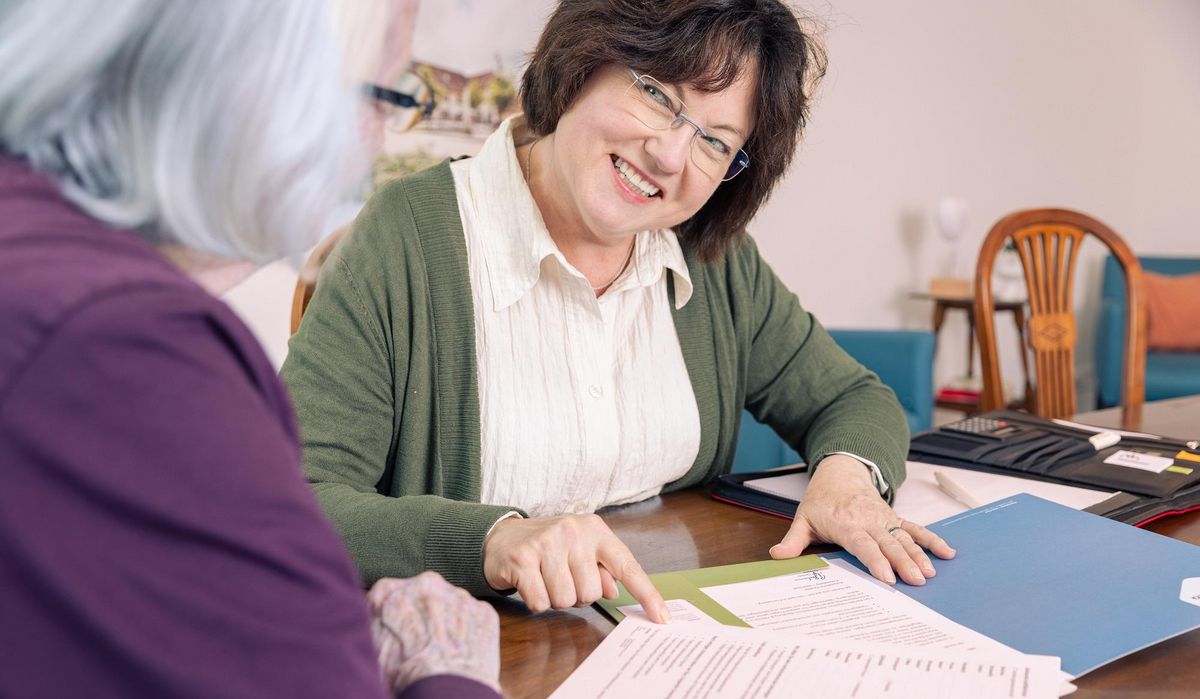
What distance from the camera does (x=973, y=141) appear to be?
5008 mm

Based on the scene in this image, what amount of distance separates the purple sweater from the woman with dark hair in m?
0.66

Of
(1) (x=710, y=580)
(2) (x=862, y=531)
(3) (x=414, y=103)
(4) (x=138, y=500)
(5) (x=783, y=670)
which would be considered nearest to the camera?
(4) (x=138, y=500)

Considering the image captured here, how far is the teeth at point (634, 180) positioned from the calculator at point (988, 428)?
622 millimetres

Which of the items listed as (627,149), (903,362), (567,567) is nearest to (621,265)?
(627,149)

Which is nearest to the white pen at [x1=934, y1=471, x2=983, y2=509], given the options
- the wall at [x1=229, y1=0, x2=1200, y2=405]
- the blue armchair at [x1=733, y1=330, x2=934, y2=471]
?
the blue armchair at [x1=733, y1=330, x2=934, y2=471]

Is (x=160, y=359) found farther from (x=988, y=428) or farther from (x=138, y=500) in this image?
Result: (x=988, y=428)

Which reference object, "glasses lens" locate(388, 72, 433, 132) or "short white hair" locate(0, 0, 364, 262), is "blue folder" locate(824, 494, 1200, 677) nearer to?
"short white hair" locate(0, 0, 364, 262)

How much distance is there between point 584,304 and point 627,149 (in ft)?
0.74

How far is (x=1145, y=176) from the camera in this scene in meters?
6.02

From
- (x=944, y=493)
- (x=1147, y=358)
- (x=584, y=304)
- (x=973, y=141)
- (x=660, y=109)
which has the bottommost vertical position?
(x=1147, y=358)

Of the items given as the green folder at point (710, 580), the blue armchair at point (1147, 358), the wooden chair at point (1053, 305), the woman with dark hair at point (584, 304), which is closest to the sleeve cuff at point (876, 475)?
the woman with dark hair at point (584, 304)

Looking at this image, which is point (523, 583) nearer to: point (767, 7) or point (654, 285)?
point (654, 285)

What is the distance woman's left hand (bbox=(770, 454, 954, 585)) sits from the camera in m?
1.07

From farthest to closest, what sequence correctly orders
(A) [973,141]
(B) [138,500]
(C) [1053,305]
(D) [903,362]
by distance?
(A) [973,141]
(D) [903,362]
(C) [1053,305]
(B) [138,500]
